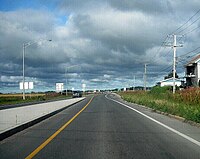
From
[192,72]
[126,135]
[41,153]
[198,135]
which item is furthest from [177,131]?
[192,72]

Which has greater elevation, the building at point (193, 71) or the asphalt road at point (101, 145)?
the building at point (193, 71)

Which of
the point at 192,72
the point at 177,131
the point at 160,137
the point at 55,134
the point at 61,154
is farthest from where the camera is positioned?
the point at 192,72

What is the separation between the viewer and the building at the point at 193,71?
77.9 metres

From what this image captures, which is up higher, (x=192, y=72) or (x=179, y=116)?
(x=192, y=72)

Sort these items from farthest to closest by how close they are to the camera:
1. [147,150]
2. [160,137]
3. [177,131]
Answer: [177,131] → [160,137] → [147,150]

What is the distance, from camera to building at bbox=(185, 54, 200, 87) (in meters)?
77.9

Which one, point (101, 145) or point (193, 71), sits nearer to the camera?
point (101, 145)

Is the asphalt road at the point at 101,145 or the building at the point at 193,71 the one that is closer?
the asphalt road at the point at 101,145

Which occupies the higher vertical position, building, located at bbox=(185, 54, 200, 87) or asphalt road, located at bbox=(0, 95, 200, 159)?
building, located at bbox=(185, 54, 200, 87)

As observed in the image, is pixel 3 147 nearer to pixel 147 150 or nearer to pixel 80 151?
pixel 80 151

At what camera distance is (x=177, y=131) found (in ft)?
49.5

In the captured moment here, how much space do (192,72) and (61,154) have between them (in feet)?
262

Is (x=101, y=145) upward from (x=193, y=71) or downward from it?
downward

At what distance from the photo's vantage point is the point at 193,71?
84.4 meters
